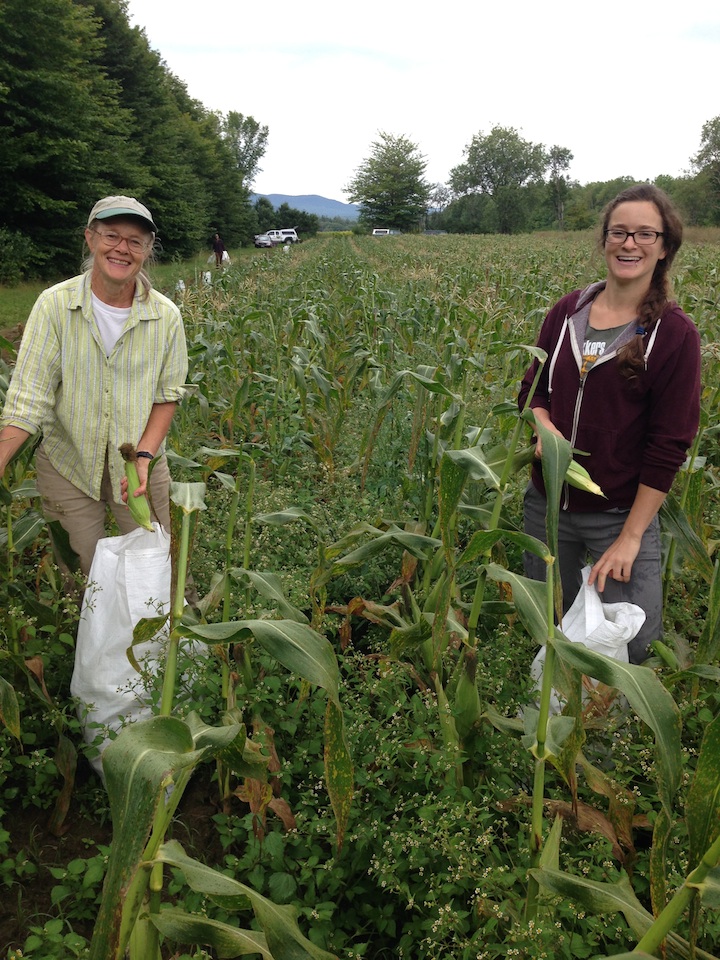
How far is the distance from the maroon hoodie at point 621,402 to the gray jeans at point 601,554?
60 millimetres

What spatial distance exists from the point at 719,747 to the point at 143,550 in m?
1.80

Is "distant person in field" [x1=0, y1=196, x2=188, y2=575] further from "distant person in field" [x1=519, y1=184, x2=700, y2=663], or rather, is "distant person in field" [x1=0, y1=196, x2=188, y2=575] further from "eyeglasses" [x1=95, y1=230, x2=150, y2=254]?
"distant person in field" [x1=519, y1=184, x2=700, y2=663]

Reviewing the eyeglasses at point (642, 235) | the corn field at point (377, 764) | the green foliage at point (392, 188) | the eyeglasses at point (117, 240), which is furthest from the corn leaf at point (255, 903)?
the green foliage at point (392, 188)

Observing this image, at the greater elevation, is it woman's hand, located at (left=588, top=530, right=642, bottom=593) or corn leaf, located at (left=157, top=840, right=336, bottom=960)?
woman's hand, located at (left=588, top=530, right=642, bottom=593)

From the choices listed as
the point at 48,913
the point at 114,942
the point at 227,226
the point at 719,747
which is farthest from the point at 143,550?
the point at 227,226

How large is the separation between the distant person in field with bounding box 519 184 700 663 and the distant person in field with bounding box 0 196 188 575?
4.77 feet

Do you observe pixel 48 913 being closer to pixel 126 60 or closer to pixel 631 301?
pixel 631 301

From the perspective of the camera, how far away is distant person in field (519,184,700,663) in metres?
2.31

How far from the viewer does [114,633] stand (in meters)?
2.28

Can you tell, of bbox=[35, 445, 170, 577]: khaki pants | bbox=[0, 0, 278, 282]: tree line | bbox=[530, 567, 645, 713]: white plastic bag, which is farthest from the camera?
bbox=[0, 0, 278, 282]: tree line

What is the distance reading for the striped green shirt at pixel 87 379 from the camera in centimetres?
247

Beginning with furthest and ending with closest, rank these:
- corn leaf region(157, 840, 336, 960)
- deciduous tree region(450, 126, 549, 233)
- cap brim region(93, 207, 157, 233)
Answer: deciduous tree region(450, 126, 549, 233), cap brim region(93, 207, 157, 233), corn leaf region(157, 840, 336, 960)

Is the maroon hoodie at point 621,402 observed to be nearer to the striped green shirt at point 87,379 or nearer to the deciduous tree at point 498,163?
the striped green shirt at point 87,379

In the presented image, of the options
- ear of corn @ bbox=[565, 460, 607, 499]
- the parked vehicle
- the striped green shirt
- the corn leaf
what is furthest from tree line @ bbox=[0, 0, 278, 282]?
the parked vehicle
